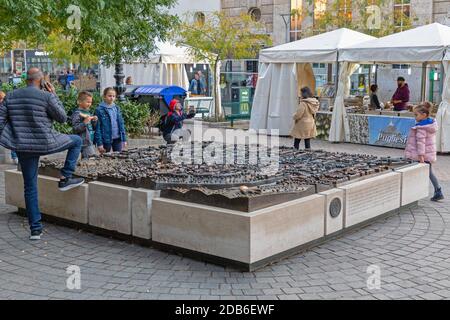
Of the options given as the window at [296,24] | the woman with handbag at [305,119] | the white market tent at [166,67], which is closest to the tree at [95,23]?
the woman with handbag at [305,119]

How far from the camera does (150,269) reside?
6090mm

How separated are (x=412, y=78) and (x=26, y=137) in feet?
74.0

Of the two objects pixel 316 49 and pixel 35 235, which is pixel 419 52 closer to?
pixel 316 49

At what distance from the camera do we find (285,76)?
1798 centimetres

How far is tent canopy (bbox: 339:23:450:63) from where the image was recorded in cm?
1458

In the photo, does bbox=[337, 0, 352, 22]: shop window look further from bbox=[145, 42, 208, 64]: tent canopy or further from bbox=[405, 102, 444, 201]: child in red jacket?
bbox=[405, 102, 444, 201]: child in red jacket

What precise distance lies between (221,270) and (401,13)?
22.7 meters

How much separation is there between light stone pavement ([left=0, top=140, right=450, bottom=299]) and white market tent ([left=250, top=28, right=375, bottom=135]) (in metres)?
10.3

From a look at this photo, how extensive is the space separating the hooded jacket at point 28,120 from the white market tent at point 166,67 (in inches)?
605

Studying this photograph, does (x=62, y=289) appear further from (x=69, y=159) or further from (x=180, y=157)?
(x=180, y=157)

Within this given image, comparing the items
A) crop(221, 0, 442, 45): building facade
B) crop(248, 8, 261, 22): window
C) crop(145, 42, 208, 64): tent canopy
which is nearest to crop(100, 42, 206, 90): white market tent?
crop(145, 42, 208, 64): tent canopy

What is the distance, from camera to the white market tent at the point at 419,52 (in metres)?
14.6
